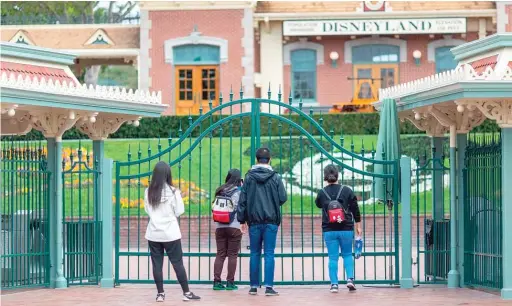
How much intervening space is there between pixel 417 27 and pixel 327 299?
2453 cm

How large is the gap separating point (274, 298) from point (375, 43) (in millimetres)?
25316

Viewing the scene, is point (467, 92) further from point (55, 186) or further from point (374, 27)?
point (374, 27)

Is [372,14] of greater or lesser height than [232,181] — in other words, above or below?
above

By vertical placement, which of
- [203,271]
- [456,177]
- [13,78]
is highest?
[13,78]

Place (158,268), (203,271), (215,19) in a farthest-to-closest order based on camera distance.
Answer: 1. (215,19)
2. (203,271)
3. (158,268)

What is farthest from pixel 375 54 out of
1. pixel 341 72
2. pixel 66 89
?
pixel 66 89

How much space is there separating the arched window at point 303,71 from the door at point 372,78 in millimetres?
1492

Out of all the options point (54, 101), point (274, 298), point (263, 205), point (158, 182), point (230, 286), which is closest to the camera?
point (158, 182)

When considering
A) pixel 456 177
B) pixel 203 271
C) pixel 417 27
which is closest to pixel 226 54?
pixel 417 27

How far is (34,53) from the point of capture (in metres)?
15.5

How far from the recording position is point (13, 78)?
14.3 meters

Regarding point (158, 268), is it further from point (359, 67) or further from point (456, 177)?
point (359, 67)

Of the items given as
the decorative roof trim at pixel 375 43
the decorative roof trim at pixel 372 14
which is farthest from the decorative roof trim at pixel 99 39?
the decorative roof trim at pixel 375 43

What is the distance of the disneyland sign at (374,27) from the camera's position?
1474 inches
